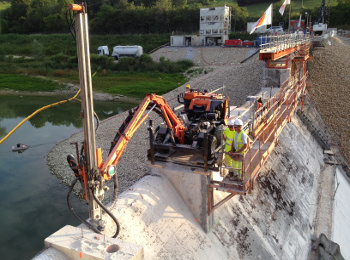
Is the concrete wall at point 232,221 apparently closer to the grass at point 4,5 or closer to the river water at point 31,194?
the river water at point 31,194

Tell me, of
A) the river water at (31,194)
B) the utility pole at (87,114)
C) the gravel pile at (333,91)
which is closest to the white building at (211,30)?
the gravel pile at (333,91)

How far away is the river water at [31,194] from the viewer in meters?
14.5

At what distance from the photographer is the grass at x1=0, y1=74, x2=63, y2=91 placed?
146 ft

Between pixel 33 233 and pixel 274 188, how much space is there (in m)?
10.0

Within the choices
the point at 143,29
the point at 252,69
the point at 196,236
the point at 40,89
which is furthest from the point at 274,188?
the point at 143,29

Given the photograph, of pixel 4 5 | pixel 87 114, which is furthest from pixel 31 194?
pixel 4 5

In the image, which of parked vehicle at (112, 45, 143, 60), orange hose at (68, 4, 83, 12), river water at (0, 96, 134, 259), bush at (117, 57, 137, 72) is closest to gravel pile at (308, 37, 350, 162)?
river water at (0, 96, 134, 259)

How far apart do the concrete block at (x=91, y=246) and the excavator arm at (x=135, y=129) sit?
132 cm

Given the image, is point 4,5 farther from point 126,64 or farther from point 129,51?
point 126,64

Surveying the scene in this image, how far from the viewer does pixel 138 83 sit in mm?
44188

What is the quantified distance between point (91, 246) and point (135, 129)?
10.6 feet

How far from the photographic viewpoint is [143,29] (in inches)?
2997

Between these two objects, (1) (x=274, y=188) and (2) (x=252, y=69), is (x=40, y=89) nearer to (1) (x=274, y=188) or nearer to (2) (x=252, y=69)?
(2) (x=252, y=69)

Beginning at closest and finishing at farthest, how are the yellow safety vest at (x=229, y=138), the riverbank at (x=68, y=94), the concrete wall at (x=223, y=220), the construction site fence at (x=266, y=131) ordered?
the concrete wall at (x=223, y=220) < the yellow safety vest at (x=229, y=138) < the construction site fence at (x=266, y=131) < the riverbank at (x=68, y=94)
